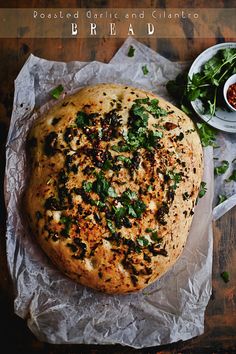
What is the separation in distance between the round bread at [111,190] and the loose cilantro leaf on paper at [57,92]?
0.63ft

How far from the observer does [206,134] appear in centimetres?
277

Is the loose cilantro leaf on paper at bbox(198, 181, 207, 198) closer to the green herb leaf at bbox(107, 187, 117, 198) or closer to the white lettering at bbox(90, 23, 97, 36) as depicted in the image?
the green herb leaf at bbox(107, 187, 117, 198)

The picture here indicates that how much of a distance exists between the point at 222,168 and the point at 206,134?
0.66 ft

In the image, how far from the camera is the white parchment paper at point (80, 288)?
258 centimetres

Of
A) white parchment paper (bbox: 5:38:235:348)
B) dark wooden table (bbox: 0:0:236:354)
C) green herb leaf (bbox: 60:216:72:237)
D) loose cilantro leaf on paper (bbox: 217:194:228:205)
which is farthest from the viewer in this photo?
loose cilantro leaf on paper (bbox: 217:194:228:205)

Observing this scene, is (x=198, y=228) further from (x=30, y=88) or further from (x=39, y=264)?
(x=30, y=88)

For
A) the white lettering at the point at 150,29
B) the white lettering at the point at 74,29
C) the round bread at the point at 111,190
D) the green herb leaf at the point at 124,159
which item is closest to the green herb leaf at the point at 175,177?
the round bread at the point at 111,190

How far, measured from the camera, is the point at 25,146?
2.65 metres

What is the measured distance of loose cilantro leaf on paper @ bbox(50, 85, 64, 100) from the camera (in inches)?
107

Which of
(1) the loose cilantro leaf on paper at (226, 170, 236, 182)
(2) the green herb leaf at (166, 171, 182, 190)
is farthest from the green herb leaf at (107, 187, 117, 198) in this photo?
(1) the loose cilantro leaf on paper at (226, 170, 236, 182)

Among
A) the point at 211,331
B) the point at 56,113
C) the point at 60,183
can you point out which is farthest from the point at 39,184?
the point at 211,331

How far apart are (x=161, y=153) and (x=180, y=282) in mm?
671

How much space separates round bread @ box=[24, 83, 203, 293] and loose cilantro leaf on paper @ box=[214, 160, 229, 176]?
0.28 meters

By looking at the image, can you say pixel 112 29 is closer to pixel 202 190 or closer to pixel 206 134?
pixel 206 134
